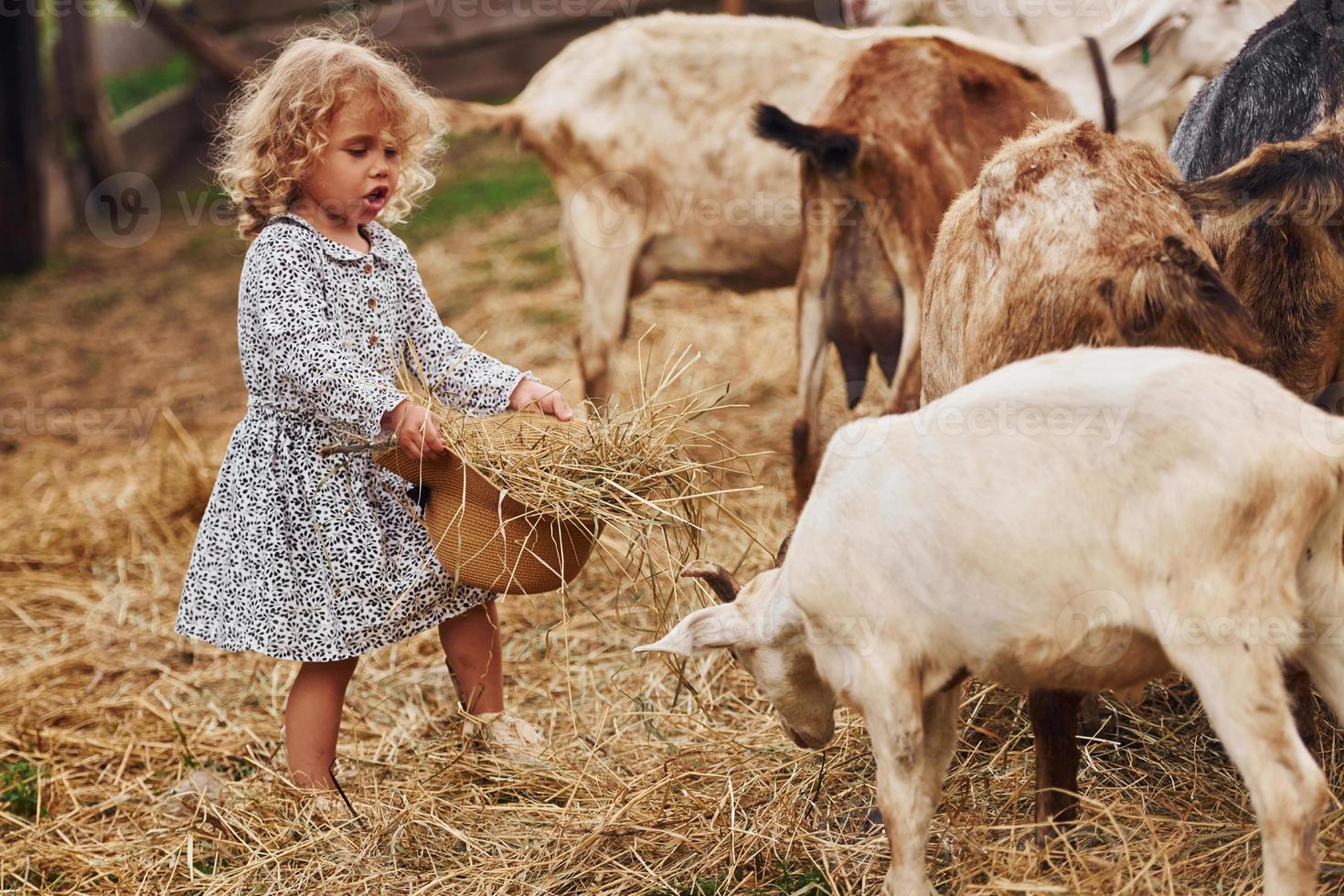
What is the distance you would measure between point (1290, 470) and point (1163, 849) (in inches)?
31.5

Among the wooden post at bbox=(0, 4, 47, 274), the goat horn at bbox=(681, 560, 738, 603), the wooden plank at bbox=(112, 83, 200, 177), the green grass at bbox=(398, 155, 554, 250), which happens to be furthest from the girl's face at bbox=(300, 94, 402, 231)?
the wooden plank at bbox=(112, 83, 200, 177)

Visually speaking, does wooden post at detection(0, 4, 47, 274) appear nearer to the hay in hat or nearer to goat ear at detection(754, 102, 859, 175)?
goat ear at detection(754, 102, 859, 175)

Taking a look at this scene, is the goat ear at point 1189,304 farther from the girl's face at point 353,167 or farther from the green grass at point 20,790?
the green grass at point 20,790

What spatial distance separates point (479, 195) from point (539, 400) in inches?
290

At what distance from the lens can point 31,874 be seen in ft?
10.0

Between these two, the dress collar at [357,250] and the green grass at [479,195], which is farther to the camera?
the green grass at [479,195]

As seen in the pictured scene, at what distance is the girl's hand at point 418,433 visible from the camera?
2.72 metres

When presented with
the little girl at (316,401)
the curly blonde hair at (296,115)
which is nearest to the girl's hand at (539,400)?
the little girl at (316,401)

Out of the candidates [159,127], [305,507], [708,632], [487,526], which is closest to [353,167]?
[305,507]

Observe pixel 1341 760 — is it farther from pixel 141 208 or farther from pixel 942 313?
pixel 141 208

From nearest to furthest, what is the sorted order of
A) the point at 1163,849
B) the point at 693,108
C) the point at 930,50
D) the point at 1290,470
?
1. the point at 1290,470
2. the point at 1163,849
3. the point at 930,50
4. the point at 693,108

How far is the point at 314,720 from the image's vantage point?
3100 millimetres

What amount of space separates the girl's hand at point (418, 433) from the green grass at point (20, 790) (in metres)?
1.43

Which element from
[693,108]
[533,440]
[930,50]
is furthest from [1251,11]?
[533,440]
